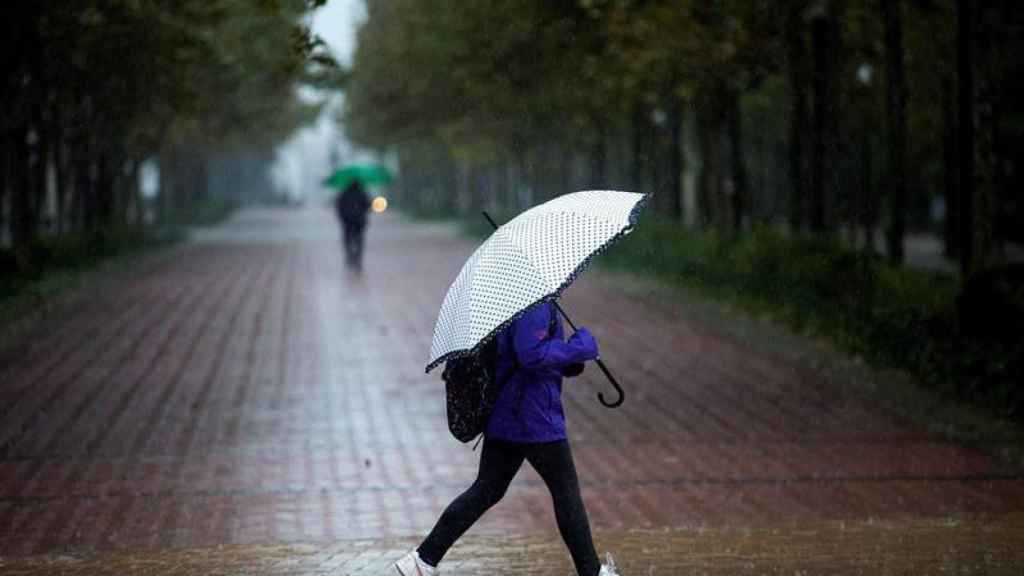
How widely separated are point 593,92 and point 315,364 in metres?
18.7

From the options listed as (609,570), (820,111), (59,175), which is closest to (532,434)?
(609,570)

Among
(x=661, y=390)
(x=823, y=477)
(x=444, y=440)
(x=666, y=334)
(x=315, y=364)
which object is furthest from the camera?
(x=666, y=334)

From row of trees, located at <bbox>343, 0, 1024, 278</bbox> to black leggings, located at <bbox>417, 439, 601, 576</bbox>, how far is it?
3418 mm

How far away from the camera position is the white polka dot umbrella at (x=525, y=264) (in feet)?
21.8

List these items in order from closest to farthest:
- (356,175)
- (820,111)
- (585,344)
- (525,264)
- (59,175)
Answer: (525,264), (585,344), (820,111), (59,175), (356,175)

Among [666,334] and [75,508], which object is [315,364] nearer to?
[666,334]

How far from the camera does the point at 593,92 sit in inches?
1394

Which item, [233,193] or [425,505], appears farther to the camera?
[233,193]

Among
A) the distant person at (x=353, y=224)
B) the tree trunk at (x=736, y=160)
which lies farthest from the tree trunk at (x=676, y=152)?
the distant person at (x=353, y=224)

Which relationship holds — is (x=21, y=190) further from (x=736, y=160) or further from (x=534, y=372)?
(x=534, y=372)

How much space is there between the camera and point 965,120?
20.5 meters

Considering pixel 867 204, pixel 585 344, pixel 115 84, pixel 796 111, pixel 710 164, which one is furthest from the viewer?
pixel 115 84

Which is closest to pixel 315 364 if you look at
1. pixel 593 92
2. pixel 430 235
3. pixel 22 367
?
pixel 22 367

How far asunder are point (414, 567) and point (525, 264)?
133 cm
